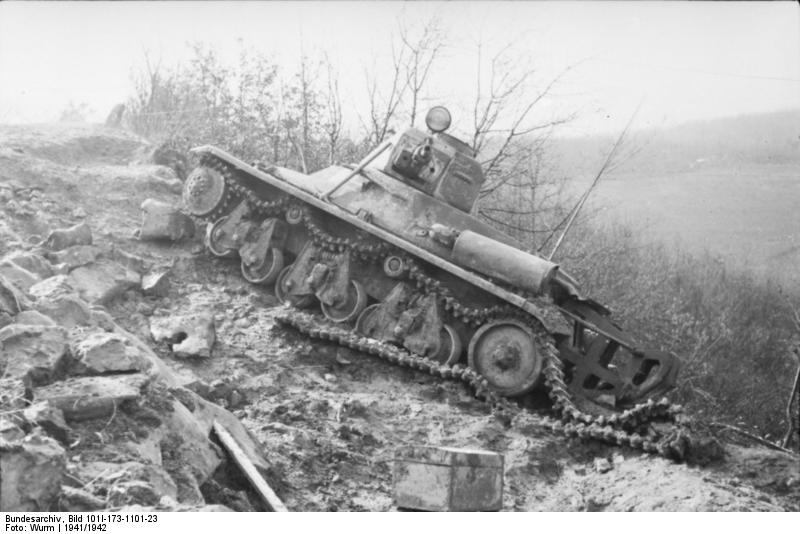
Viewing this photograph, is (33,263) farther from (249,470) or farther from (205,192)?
(249,470)

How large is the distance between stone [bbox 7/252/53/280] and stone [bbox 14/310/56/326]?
1712mm

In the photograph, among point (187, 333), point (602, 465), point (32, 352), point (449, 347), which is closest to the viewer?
point (32, 352)

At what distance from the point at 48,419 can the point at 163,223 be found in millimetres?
5807

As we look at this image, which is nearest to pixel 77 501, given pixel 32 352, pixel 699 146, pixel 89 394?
pixel 89 394

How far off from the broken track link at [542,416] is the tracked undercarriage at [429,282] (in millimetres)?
16

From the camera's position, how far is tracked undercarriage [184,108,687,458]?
28.1 feet

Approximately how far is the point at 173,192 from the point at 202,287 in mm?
2585

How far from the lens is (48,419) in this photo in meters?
4.94

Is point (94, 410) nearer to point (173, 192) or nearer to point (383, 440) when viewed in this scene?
point (383, 440)

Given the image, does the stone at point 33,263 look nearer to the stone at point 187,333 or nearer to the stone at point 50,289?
the stone at point 50,289

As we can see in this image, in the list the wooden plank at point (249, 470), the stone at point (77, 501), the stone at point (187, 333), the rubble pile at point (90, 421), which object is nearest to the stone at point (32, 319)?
the rubble pile at point (90, 421)

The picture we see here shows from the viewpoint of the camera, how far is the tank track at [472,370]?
737cm

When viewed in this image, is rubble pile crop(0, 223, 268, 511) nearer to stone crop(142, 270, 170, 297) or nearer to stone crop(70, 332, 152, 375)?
stone crop(70, 332, 152, 375)
